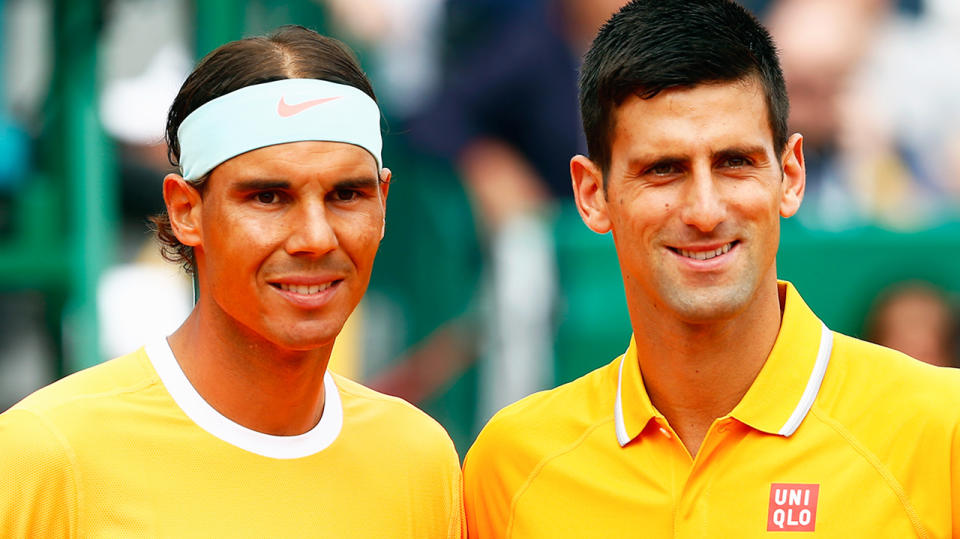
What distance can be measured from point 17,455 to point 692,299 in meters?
1.69

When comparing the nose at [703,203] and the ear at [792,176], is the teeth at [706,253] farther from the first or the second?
the ear at [792,176]

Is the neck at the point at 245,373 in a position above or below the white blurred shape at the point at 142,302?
above

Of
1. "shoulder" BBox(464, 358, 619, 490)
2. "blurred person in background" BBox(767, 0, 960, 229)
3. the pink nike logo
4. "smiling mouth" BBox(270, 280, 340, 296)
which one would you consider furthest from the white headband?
"blurred person in background" BBox(767, 0, 960, 229)

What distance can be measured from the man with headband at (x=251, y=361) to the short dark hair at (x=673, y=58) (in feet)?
2.00

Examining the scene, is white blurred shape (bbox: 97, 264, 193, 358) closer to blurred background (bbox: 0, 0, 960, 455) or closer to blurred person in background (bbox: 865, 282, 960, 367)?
blurred background (bbox: 0, 0, 960, 455)

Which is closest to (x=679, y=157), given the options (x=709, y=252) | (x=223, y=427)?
(x=709, y=252)

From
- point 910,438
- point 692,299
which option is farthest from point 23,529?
point 910,438

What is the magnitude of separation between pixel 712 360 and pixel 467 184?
3.39m

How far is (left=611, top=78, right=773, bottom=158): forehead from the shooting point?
3.45m

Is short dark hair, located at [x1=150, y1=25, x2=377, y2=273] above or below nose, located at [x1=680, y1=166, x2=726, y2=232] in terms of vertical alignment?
above

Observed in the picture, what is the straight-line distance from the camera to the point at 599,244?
611cm

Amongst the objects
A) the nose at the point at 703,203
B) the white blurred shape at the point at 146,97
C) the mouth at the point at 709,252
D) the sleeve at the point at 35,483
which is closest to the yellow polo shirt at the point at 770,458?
the mouth at the point at 709,252

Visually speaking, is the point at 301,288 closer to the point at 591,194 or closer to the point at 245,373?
the point at 245,373

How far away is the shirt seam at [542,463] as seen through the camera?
3695 mm
